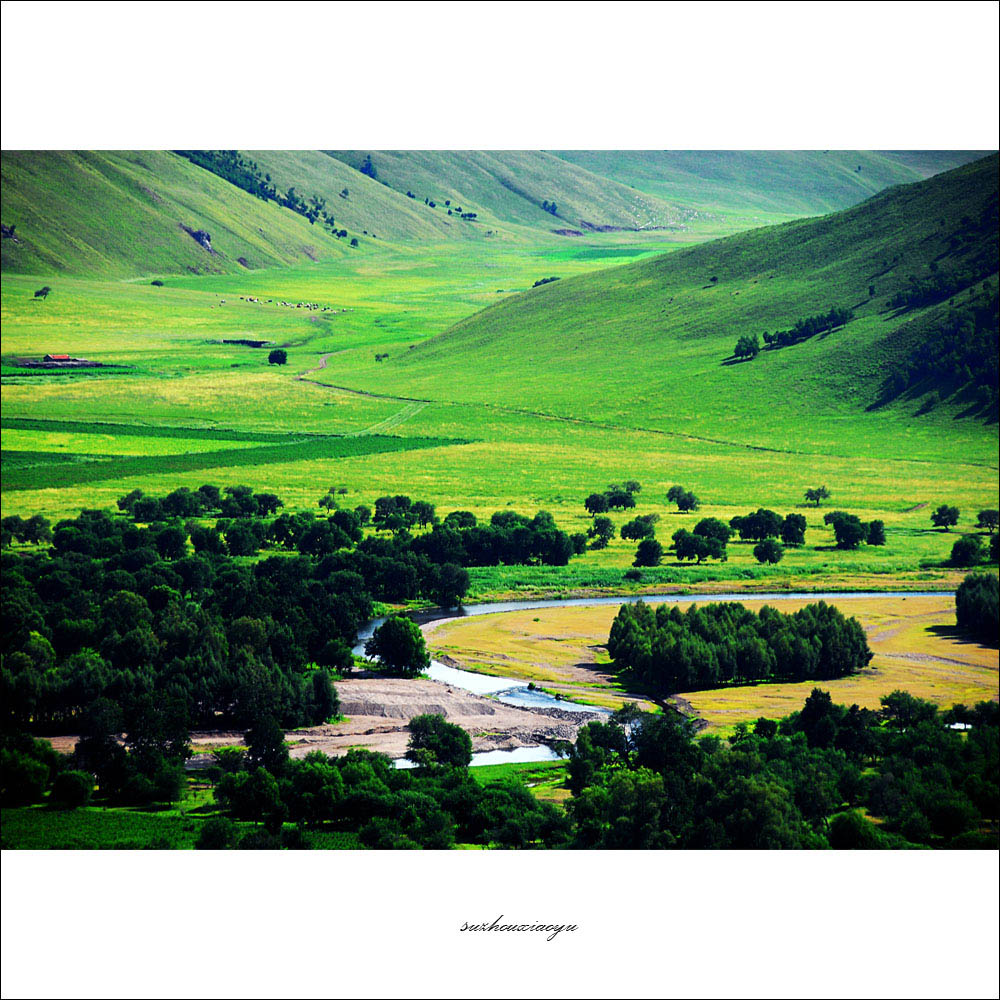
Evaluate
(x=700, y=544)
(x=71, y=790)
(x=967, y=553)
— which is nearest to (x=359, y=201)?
(x=700, y=544)

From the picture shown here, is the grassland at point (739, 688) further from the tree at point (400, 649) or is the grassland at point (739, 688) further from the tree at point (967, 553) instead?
the tree at point (967, 553)

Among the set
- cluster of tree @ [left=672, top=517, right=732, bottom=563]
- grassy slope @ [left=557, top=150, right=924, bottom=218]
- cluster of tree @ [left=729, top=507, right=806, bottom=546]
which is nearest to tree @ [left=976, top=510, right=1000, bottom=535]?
cluster of tree @ [left=729, top=507, right=806, bottom=546]

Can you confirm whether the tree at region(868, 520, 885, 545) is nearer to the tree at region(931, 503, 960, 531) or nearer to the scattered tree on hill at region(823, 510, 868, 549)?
the scattered tree on hill at region(823, 510, 868, 549)

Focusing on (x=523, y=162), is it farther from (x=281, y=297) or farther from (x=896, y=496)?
(x=896, y=496)

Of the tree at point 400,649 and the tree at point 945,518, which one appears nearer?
the tree at point 400,649

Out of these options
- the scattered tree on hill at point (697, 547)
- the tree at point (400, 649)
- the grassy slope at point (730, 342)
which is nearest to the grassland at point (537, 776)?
the tree at point (400, 649)

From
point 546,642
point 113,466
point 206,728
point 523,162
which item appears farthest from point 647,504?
point 523,162
